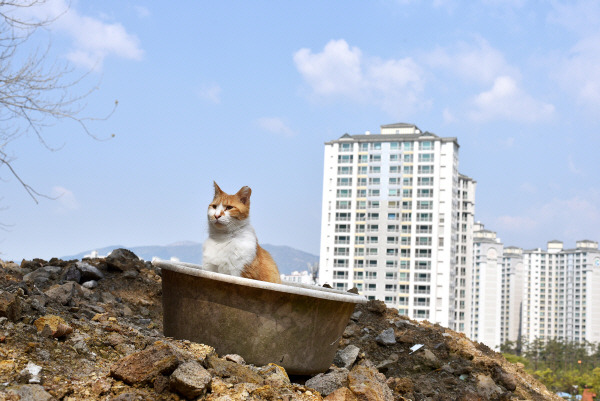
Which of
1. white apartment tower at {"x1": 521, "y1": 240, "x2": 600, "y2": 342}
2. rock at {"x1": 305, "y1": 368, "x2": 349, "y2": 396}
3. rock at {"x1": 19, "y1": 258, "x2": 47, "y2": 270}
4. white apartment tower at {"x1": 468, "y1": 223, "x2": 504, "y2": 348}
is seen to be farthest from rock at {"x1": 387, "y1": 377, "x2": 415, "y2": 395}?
white apartment tower at {"x1": 521, "y1": 240, "x2": 600, "y2": 342}

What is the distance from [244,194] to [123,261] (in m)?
3.69

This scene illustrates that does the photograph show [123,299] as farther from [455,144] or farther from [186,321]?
[455,144]

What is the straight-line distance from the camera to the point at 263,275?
4.14 metres

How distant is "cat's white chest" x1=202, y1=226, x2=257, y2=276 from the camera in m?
3.96

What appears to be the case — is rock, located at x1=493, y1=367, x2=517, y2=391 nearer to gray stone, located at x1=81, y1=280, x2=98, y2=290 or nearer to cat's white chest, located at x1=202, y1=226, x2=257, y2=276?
cat's white chest, located at x1=202, y1=226, x2=257, y2=276

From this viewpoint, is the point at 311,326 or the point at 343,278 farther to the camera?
the point at 343,278

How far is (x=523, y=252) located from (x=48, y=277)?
118 meters

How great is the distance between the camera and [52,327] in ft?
11.8

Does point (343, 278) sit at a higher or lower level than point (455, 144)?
lower

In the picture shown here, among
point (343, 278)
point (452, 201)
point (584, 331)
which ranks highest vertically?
point (452, 201)

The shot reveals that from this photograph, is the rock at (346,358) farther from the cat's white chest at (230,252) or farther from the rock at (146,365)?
the rock at (146,365)

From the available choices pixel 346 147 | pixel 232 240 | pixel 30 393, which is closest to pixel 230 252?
pixel 232 240

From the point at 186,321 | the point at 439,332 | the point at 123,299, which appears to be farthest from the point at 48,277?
the point at 439,332

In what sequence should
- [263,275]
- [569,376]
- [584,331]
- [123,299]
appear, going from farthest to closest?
[584,331] < [569,376] < [123,299] < [263,275]
